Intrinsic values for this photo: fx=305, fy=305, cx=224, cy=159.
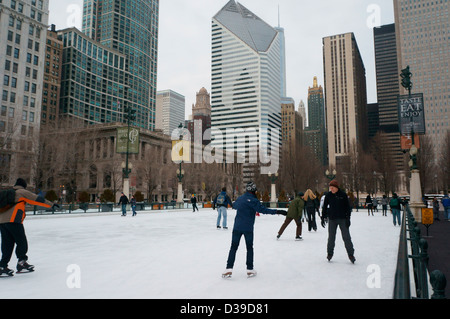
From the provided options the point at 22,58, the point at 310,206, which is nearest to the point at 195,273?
the point at 310,206

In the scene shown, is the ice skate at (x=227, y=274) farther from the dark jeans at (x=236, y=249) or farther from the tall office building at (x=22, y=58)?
the tall office building at (x=22, y=58)

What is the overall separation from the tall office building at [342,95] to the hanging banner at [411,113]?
460 ft

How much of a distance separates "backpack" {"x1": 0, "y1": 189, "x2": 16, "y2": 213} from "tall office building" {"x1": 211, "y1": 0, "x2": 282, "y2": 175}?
15122cm

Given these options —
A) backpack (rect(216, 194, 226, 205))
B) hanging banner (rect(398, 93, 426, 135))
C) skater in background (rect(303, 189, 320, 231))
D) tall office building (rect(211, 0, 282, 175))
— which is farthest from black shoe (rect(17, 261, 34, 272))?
tall office building (rect(211, 0, 282, 175))

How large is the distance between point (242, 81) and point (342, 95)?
5488 centimetres

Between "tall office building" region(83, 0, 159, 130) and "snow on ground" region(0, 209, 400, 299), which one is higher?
"tall office building" region(83, 0, 159, 130)

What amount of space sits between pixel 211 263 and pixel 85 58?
427ft

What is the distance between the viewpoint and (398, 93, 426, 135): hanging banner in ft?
59.8

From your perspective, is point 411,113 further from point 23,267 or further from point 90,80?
point 90,80

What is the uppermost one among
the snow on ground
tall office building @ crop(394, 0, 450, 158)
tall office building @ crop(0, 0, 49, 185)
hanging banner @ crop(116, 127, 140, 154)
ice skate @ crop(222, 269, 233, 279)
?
tall office building @ crop(394, 0, 450, 158)

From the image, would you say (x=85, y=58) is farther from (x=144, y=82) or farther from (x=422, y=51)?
(x=422, y=51)

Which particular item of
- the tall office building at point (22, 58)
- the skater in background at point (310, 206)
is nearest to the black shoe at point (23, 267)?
the skater in background at point (310, 206)

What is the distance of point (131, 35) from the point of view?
A: 465 feet

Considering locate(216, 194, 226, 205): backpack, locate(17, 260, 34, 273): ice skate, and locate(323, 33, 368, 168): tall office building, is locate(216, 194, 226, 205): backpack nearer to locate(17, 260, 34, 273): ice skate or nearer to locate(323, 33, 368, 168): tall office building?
locate(17, 260, 34, 273): ice skate
